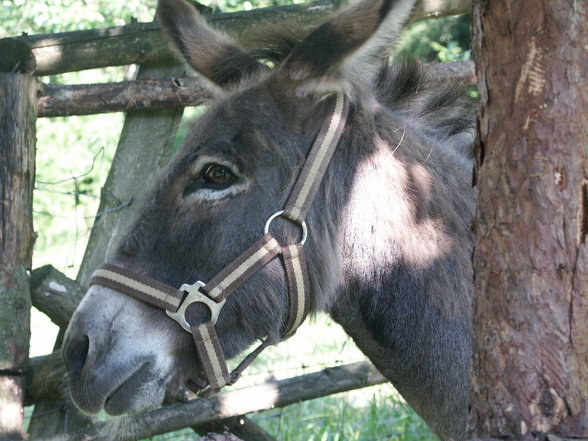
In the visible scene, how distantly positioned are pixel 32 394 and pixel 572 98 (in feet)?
10.4

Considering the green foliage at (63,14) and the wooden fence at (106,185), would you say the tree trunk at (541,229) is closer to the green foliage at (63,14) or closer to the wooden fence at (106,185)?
the wooden fence at (106,185)

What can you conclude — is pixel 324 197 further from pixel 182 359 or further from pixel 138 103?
pixel 138 103

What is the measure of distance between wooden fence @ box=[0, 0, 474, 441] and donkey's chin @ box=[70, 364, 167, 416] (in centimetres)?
→ 117

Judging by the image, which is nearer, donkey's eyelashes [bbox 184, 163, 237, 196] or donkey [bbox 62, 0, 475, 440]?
donkey [bbox 62, 0, 475, 440]

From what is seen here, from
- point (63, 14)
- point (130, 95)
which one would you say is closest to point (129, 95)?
point (130, 95)

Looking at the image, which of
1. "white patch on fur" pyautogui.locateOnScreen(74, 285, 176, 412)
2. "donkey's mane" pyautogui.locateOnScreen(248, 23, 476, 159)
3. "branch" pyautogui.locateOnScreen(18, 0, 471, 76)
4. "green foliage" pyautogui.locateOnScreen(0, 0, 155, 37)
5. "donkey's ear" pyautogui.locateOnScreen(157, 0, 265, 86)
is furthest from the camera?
"green foliage" pyautogui.locateOnScreen(0, 0, 155, 37)

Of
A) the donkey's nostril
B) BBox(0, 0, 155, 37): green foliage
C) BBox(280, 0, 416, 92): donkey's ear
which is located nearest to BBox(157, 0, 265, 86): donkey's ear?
BBox(280, 0, 416, 92): donkey's ear

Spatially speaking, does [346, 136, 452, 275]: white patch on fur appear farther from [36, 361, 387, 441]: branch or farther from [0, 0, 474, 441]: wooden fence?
[36, 361, 387, 441]: branch

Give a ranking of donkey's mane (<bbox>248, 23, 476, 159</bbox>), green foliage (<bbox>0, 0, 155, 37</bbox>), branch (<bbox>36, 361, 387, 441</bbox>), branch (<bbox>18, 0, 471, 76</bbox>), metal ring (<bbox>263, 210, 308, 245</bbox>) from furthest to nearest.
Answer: green foliage (<bbox>0, 0, 155, 37</bbox>) < branch (<bbox>18, 0, 471, 76</bbox>) < branch (<bbox>36, 361, 387, 441</bbox>) < donkey's mane (<bbox>248, 23, 476, 159</bbox>) < metal ring (<bbox>263, 210, 308, 245</bbox>)

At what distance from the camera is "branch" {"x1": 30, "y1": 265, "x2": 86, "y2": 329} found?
378 cm

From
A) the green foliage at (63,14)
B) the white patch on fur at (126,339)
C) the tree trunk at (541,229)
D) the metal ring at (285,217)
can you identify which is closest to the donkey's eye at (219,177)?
the metal ring at (285,217)

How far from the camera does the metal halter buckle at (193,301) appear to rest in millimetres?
2396

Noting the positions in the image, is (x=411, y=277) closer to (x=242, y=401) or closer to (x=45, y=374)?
(x=242, y=401)

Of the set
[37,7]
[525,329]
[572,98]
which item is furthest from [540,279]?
[37,7]
